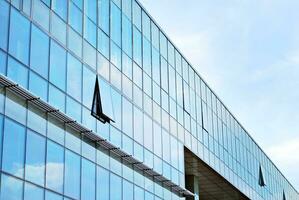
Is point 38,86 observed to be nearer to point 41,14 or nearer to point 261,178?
point 41,14

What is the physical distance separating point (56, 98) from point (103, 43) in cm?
686

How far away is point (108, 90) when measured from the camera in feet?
111

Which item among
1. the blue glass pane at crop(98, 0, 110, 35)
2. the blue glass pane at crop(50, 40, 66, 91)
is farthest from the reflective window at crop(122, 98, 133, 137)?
the blue glass pane at crop(50, 40, 66, 91)

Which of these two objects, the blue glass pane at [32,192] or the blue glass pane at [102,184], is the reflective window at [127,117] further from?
the blue glass pane at [32,192]

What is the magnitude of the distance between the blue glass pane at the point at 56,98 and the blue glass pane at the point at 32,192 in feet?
12.8

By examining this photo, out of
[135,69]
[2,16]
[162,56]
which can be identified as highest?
[162,56]

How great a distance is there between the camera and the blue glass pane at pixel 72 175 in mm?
28219

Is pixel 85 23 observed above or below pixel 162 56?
below

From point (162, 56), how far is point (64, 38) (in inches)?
588

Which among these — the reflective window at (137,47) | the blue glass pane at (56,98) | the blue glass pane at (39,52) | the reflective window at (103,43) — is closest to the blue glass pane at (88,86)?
the reflective window at (103,43)

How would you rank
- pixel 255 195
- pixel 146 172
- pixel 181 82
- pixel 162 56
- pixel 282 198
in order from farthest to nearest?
1. pixel 282 198
2. pixel 255 195
3. pixel 181 82
4. pixel 162 56
5. pixel 146 172

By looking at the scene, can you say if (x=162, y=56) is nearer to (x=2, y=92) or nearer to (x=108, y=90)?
(x=108, y=90)

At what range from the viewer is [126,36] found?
37.8 metres

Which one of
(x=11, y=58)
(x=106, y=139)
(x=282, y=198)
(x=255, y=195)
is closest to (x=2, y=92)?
(x=11, y=58)
